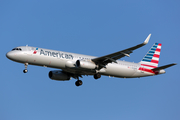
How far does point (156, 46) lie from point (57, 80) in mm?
20334

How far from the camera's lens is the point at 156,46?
52625 mm

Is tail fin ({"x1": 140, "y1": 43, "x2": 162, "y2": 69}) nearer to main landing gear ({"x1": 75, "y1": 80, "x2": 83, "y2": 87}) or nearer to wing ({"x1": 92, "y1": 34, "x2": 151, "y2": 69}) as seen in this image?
wing ({"x1": 92, "y1": 34, "x2": 151, "y2": 69})

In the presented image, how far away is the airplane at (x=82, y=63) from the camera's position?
38562 mm

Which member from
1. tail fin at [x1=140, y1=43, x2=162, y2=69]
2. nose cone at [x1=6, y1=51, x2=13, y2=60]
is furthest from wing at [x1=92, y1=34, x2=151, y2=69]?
nose cone at [x1=6, y1=51, x2=13, y2=60]

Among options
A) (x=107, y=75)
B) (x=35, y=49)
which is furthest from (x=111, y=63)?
(x=35, y=49)

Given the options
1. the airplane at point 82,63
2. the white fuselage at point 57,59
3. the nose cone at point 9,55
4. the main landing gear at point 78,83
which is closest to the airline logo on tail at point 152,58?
the airplane at point 82,63

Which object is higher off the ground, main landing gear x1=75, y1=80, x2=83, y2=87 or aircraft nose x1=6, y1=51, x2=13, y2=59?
aircraft nose x1=6, y1=51, x2=13, y2=59

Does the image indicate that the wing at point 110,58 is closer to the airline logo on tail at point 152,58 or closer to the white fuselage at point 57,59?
the white fuselage at point 57,59

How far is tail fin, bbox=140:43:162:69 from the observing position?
49062mm

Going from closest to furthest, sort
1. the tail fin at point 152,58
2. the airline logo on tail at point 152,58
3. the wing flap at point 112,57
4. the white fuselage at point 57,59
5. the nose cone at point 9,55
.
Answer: the nose cone at point 9,55 → the white fuselage at point 57,59 → the wing flap at point 112,57 → the airline logo on tail at point 152,58 → the tail fin at point 152,58

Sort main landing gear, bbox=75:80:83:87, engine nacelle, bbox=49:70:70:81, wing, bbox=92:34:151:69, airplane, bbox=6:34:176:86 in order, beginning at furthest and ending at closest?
main landing gear, bbox=75:80:83:87
engine nacelle, bbox=49:70:70:81
wing, bbox=92:34:151:69
airplane, bbox=6:34:176:86

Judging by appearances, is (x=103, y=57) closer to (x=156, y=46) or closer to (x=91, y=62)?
(x=91, y=62)

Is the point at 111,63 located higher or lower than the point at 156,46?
lower

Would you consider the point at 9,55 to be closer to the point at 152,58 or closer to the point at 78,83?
the point at 78,83
